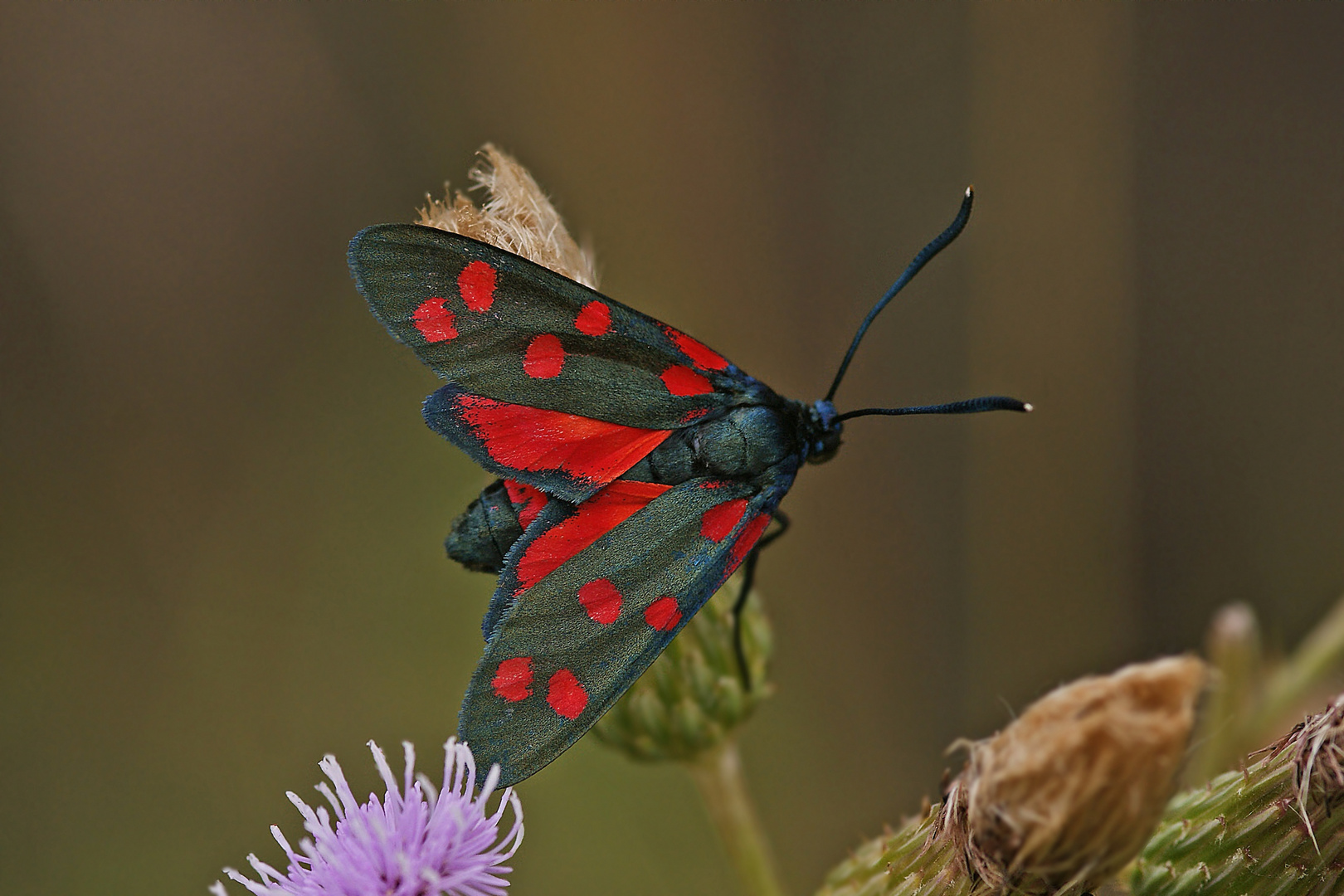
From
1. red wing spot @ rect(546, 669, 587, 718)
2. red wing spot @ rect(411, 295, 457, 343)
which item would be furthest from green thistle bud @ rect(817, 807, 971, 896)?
red wing spot @ rect(411, 295, 457, 343)

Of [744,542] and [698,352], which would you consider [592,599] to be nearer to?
[744,542]

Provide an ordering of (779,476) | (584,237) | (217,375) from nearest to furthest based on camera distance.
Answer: (779,476), (584,237), (217,375)

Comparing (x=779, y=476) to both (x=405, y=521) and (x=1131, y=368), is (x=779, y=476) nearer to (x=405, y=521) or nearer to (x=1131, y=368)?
(x=405, y=521)

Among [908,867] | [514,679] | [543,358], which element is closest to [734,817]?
[908,867]

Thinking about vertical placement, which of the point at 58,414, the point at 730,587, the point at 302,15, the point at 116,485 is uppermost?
the point at 302,15

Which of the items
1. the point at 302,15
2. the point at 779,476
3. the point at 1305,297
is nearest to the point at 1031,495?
the point at 1305,297

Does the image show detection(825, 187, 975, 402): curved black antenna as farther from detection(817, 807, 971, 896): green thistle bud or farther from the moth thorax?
detection(817, 807, 971, 896): green thistle bud

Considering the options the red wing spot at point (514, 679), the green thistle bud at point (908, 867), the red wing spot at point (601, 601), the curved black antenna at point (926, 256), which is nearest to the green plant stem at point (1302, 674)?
the green thistle bud at point (908, 867)
